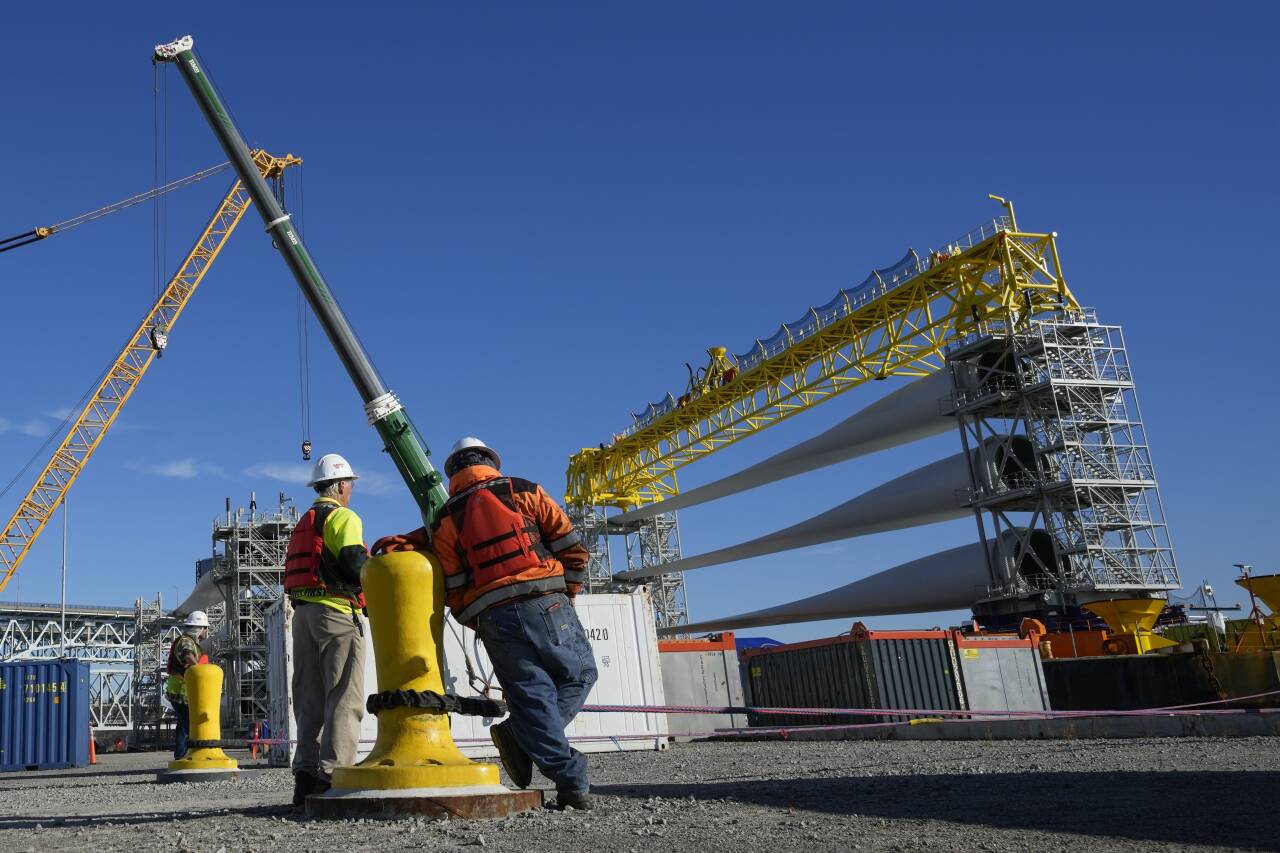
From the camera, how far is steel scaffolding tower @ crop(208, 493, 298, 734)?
39812mm

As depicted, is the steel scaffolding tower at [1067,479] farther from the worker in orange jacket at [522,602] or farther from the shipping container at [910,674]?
the worker in orange jacket at [522,602]

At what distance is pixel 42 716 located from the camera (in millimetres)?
19953

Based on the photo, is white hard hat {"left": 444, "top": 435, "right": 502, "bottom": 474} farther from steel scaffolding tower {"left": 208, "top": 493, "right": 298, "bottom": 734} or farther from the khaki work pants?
steel scaffolding tower {"left": 208, "top": 493, "right": 298, "bottom": 734}

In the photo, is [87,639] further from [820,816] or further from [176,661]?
[820,816]

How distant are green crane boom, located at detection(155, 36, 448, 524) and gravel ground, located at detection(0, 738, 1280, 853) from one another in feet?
17.7

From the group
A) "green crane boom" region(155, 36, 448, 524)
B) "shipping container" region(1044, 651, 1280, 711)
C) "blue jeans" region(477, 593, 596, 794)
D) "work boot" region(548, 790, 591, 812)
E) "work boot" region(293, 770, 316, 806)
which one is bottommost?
"shipping container" region(1044, 651, 1280, 711)

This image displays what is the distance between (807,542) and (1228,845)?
39.6 meters

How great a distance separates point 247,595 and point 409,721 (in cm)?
4000

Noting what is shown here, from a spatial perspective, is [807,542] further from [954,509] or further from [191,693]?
[191,693]

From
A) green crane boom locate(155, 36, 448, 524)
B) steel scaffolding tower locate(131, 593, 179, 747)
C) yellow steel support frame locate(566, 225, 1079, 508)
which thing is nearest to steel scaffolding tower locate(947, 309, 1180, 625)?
yellow steel support frame locate(566, 225, 1079, 508)

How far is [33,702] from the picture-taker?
787 inches

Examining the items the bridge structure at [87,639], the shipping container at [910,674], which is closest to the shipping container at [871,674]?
the shipping container at [910,674]

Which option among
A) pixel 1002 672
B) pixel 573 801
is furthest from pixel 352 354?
pixel 1002 672

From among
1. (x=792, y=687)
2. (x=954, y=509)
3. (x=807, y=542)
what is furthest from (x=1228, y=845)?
(x=807, y=542)
